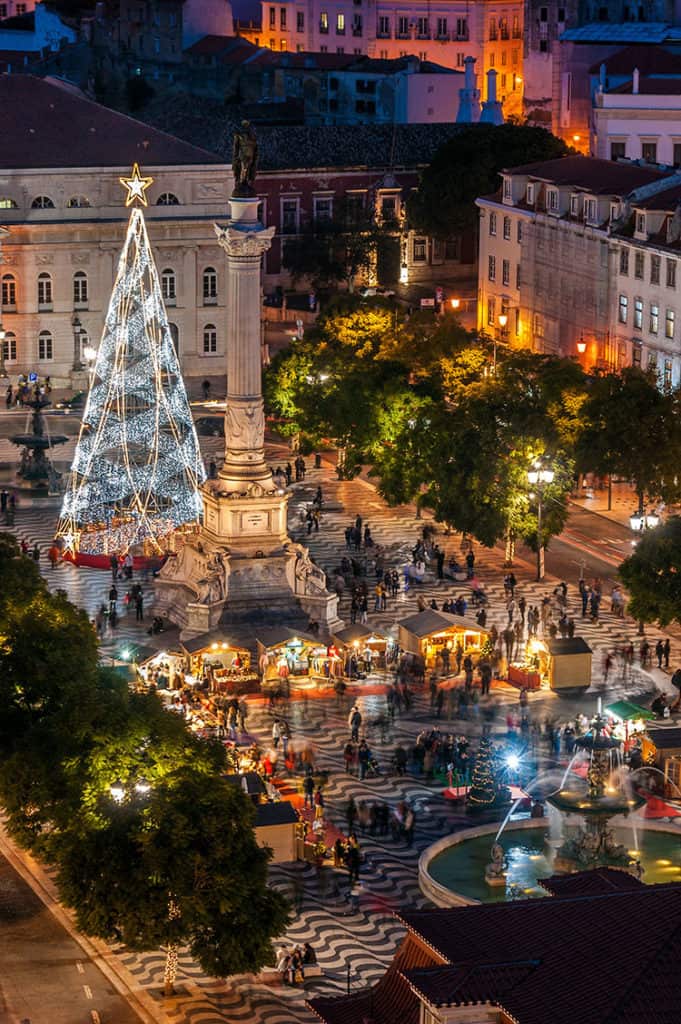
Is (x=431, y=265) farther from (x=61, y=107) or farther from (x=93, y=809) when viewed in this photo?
(x=93, y=809)

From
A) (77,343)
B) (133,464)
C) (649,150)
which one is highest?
(649,150)

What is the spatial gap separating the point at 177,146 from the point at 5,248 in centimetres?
959

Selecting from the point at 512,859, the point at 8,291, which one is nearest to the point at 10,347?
the point at 8,291

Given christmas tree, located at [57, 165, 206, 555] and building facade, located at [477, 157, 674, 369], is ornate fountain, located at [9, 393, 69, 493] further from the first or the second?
building facade, located at [477, 157, 674, 369]

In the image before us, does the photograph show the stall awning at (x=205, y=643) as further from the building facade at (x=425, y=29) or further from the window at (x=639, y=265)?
the building facade at (x=425, y=29)

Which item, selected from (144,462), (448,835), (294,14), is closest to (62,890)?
(448,835)

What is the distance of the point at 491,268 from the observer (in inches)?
4877

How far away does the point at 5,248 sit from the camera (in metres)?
125

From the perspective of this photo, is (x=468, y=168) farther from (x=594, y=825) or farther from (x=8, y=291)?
(x=594, y=825)

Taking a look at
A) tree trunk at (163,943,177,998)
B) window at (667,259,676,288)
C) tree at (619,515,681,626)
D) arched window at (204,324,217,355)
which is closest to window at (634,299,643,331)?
window at (667,259,676,288)

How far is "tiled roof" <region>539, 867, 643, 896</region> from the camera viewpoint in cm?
4525

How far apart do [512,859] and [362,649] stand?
60.2 ft

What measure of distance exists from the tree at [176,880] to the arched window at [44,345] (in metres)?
74.8

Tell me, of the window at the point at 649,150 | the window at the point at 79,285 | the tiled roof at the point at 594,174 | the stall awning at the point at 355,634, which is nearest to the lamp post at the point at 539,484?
the stall awning at the point at 355,634
